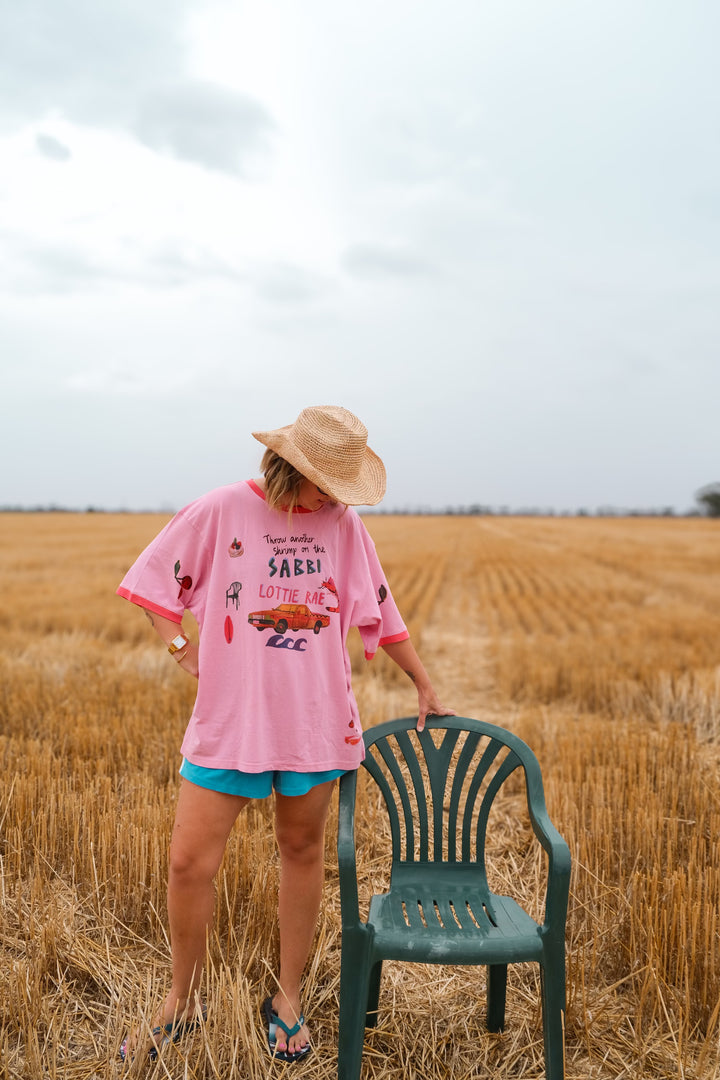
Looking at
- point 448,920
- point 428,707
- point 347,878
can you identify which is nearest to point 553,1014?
point 448,920

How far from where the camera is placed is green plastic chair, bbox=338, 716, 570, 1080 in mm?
2100

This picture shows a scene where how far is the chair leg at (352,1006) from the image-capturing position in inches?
82.8

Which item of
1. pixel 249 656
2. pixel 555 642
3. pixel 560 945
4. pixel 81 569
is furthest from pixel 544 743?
pixel 81 569

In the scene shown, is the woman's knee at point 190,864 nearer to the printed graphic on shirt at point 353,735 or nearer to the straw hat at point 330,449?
the printed graphic on shirt at point 353,735

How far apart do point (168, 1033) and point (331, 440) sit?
1.92 metres

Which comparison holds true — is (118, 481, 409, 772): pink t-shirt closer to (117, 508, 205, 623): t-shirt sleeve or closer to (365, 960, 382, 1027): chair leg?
(117, 508, 205, 623): t-shirt sleeve

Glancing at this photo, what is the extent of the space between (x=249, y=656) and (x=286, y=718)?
0.70ft

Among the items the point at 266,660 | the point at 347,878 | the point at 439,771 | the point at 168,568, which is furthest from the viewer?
the point at 439,771

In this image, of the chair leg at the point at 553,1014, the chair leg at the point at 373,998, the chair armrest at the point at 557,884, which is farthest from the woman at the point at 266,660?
the chair leg at the point at 553,1014

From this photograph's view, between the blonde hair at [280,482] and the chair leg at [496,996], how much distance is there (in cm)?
173

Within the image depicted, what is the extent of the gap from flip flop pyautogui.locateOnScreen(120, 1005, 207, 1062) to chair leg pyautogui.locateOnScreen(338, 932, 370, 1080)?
1.46 ft

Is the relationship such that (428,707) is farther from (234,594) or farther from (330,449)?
(330,449)

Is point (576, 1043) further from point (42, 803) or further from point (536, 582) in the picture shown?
point (536, 582)

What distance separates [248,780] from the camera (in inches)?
89.1
